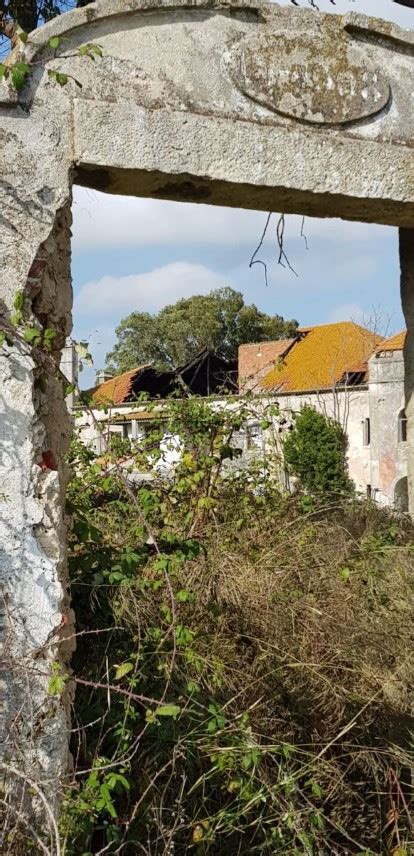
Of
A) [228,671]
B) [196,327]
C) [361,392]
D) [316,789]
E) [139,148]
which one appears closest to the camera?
[316,789]

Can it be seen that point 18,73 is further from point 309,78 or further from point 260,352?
point 260,352

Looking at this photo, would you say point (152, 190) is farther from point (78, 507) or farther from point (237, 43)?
point (78, 507)

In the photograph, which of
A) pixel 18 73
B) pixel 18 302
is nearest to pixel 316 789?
pixel 18 302

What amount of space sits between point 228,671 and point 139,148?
2.32 m

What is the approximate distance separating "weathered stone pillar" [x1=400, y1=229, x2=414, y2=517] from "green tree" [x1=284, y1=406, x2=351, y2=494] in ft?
49.4

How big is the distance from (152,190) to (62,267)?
0.54m

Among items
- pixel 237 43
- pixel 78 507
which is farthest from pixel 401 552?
pixel 237 43

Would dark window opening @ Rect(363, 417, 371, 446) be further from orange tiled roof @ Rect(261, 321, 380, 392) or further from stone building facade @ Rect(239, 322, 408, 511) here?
orange tiled roof @ Rect(261, 321, 380, 392)

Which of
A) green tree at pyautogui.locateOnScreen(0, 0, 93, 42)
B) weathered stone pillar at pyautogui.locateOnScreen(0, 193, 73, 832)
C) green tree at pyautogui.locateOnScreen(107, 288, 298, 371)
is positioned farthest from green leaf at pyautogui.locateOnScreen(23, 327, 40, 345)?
green tree at pyautogui.locateOnScreen(107, 288, 298, 371)

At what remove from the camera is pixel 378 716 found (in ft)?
13.2

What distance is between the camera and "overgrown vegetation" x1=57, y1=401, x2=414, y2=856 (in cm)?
311

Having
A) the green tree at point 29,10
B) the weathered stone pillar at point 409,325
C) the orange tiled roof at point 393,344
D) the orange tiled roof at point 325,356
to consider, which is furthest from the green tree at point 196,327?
the weathered stone pillar at point 409,325

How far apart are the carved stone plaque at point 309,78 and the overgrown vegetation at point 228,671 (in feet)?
5.88

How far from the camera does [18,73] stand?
116 inches
